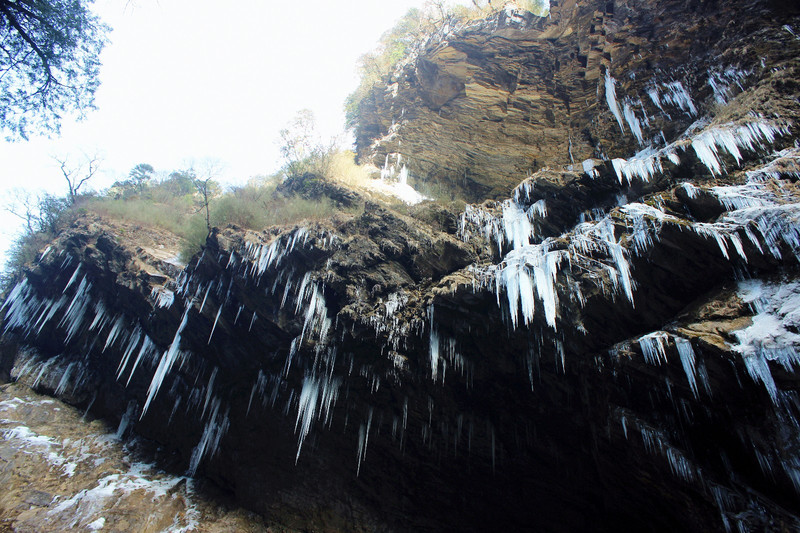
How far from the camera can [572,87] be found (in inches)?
506

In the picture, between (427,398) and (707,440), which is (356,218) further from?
(707,440)

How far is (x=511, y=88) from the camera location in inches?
551

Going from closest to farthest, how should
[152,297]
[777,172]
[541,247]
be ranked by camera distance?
[777,172] → [541,247] → [152,297]

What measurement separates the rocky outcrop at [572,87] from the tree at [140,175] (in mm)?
11819

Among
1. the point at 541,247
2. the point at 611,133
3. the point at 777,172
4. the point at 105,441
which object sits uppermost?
the point at 611,133

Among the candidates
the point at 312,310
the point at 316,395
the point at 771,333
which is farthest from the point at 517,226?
the point at 316,395

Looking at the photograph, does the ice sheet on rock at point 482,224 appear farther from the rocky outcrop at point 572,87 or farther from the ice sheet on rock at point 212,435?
the ice sheet on rock at point 212,435

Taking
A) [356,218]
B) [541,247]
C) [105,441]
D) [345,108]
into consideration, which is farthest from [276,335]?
[345,108]

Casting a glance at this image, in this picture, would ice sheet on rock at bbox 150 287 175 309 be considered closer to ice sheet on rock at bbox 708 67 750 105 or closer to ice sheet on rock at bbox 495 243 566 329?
ice sheet on rock at bbox 495 243 566 329

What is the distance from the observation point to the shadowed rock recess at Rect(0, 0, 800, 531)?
518 centimetres

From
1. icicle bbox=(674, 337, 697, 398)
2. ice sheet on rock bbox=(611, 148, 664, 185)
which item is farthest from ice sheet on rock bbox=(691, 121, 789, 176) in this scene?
icicle bbox=(674, 337, 697, 398)

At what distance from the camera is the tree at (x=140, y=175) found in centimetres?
1849

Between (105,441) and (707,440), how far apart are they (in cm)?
1446

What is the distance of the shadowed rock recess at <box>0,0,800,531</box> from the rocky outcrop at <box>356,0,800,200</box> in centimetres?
8
